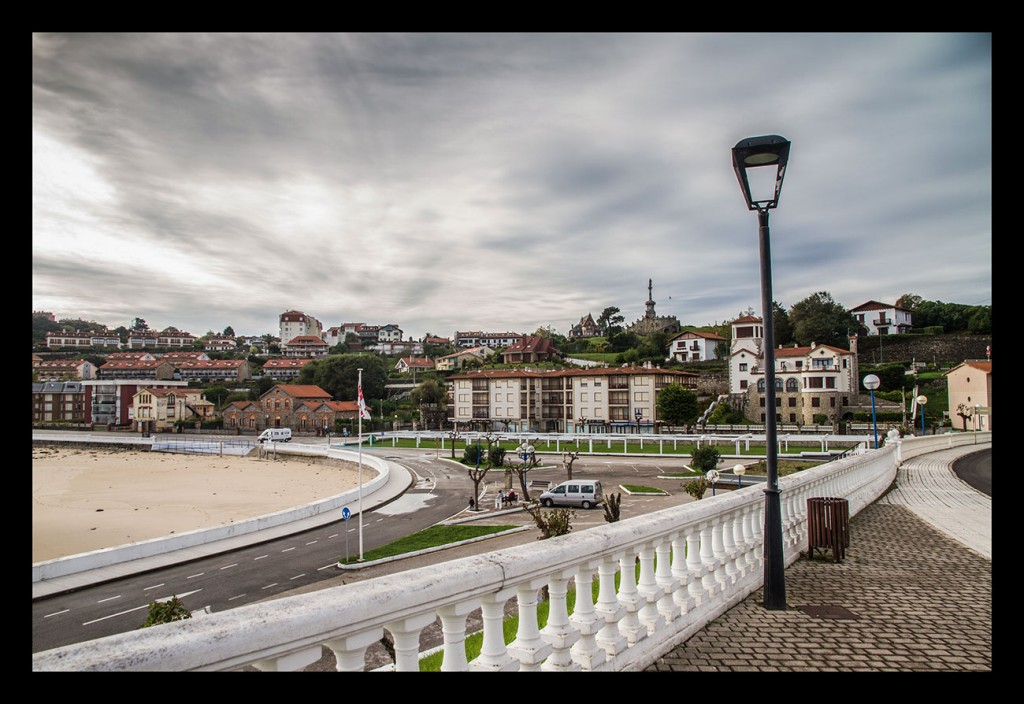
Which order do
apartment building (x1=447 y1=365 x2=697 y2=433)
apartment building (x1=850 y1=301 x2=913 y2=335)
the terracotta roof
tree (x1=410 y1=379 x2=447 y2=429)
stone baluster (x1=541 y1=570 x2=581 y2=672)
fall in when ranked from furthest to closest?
the terracotta roof → tree (x1=410 y1=379 x2=447 y2=429) → apartment building (x1=850 y1=301 x2=913 y2=335) → apartment building (x1=447 y1=365 x2=697 y2=433) → stone baluster (x1=541 y1=570 x2=581 y2=672)

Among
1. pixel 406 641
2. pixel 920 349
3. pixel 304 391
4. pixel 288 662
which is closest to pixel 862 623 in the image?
pixel 406 641

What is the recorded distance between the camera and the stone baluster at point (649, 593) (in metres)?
4.09

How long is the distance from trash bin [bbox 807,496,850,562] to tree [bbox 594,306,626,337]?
134449mm

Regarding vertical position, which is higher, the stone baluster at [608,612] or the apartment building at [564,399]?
the stone baluster at [608,612]

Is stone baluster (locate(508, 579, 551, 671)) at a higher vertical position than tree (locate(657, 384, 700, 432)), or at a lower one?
higher

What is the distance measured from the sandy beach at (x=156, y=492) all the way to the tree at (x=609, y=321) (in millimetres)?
97142

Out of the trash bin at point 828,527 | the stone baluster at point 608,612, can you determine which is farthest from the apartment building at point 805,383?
the stone baluster at point 608,612

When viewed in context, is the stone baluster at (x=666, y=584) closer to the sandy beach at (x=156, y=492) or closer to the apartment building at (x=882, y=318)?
the sandy beach at (x=156, y=492)

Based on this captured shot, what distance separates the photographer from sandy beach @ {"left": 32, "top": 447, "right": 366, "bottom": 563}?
92.2 ft

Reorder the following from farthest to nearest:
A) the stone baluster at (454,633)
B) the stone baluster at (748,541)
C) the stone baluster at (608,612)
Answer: the stone baluster at (748,541) < the stone baluster at (608,612) < the stone baluster at (454,633)

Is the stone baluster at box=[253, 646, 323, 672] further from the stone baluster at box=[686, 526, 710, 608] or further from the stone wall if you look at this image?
the stone wall

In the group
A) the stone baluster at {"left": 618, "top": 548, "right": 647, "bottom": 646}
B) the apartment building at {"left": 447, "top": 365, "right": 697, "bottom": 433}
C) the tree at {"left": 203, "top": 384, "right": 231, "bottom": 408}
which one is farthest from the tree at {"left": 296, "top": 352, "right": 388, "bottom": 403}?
the stone baluster at {"left": 618, "top": 548, "right": 647, "bottom": 646}
